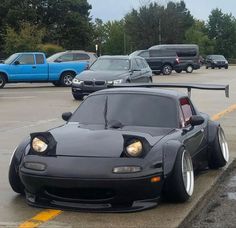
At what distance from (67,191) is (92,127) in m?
1.13

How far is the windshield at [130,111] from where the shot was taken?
6.77m

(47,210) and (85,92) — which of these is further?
(85,92)

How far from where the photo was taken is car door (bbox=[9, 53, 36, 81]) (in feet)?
87.2

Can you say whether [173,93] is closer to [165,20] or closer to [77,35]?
[77,35]

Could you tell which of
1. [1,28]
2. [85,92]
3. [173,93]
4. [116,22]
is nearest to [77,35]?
[1,28]

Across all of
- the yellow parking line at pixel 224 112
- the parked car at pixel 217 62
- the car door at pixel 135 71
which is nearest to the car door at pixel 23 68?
the car door at pixel 135 71

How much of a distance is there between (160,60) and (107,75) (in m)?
24.2

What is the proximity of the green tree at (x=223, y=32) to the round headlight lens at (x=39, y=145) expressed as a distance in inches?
4180

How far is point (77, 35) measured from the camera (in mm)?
77000

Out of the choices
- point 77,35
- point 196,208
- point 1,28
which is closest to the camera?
point 196,208

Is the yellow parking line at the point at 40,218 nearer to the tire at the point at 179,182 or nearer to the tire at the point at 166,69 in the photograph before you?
the tire at the point at 179,182

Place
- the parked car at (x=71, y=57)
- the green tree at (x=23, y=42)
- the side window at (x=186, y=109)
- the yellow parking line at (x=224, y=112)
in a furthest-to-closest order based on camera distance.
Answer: the green tree at (x=23, y=42) < the parked car at (x=71, y=57) < the yellow parking line at (x=224, y=112) < the side window at (x=186, y=109)

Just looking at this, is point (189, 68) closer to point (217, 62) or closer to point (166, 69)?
point (166, 69)

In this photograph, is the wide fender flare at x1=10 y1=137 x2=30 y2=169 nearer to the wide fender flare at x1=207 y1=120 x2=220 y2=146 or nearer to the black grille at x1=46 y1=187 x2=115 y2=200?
the black grille at x1=46 y1=187 x2=115 y2=200
